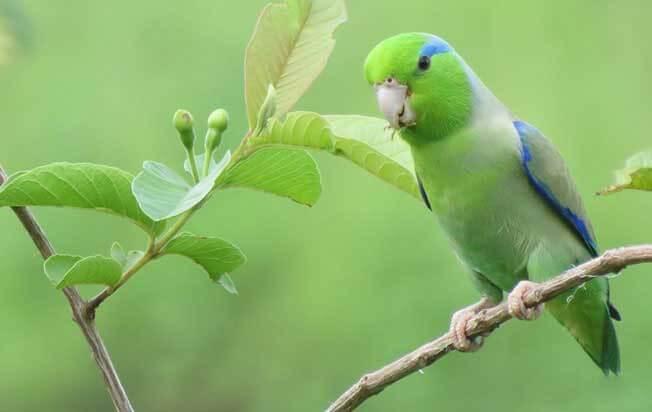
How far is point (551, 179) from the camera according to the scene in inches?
33.4

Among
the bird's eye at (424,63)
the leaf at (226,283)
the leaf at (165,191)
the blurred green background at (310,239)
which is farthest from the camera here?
the blurred green background at (310,239)

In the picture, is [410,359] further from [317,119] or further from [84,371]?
[84,371]

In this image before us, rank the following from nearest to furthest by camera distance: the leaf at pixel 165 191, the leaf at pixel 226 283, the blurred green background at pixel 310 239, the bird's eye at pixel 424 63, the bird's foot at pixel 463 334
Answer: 1. the leaf at pixel 165 191
2. the leaf at pixel 226 283
3. the bird's foot at pixel 463 334
4. the bird's eye at pixel 424 63
5. the blurred green background at pixel 310 239

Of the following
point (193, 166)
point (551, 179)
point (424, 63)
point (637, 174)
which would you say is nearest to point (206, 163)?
point (193, 166)

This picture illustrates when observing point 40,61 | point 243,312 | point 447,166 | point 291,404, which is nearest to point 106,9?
point 40,61

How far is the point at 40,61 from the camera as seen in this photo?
230 centimetres

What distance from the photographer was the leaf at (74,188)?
1.43ft

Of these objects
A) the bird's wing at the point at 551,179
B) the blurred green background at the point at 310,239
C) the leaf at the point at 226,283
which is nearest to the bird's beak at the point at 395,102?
the bird's wing at the point at 551,179

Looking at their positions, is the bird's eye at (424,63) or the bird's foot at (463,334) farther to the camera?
the bird's eye at (424,63)

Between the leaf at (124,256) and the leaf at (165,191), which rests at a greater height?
the leaf at (165,191)

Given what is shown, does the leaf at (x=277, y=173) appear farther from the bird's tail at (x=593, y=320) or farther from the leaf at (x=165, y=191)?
the bird's tail at (x=593, y=320)

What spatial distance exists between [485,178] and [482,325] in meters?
0.23

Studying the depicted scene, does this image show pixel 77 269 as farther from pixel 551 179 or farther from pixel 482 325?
pixel 551 179

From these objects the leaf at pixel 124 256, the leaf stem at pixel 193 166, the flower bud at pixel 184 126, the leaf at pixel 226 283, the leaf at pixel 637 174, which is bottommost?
the leaf at pixel 226 283
